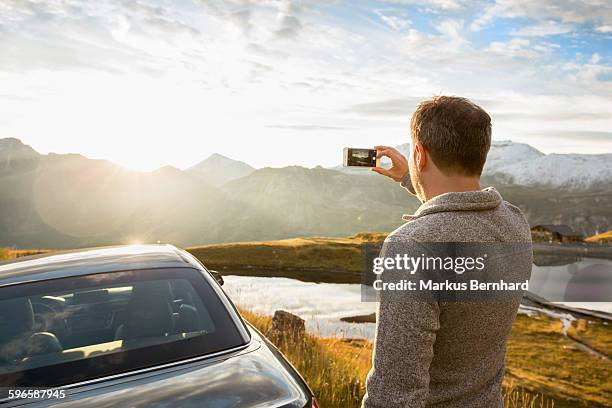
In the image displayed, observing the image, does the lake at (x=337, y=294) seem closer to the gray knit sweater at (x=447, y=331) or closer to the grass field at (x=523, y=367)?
the grass field at (x=523, y=367)

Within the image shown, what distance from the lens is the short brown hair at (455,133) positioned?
1.77 metres

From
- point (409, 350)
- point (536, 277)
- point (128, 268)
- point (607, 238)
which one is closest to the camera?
point (409, 350)

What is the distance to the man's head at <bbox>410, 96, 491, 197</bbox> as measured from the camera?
69.9 inches

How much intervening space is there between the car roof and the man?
2.40m

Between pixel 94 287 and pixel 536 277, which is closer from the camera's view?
pixel 94 287

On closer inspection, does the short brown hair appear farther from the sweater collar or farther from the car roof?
the car roof

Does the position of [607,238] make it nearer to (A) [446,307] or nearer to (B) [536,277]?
(B) [536,277]

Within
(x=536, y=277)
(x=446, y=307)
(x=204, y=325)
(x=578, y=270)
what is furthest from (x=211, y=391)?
(x=578, y=270)

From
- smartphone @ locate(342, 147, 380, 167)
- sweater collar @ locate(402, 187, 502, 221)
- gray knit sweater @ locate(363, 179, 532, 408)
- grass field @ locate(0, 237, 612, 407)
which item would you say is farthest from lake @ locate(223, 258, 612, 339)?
sweater collar @ locate(402, 187, 502, 221)

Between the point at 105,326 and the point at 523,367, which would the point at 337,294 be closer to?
the point at 523,367

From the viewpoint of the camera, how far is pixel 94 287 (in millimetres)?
3281

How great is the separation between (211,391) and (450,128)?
71.0 inches

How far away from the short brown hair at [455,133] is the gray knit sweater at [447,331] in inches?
5.1

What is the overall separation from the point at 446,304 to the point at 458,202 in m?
0.39
